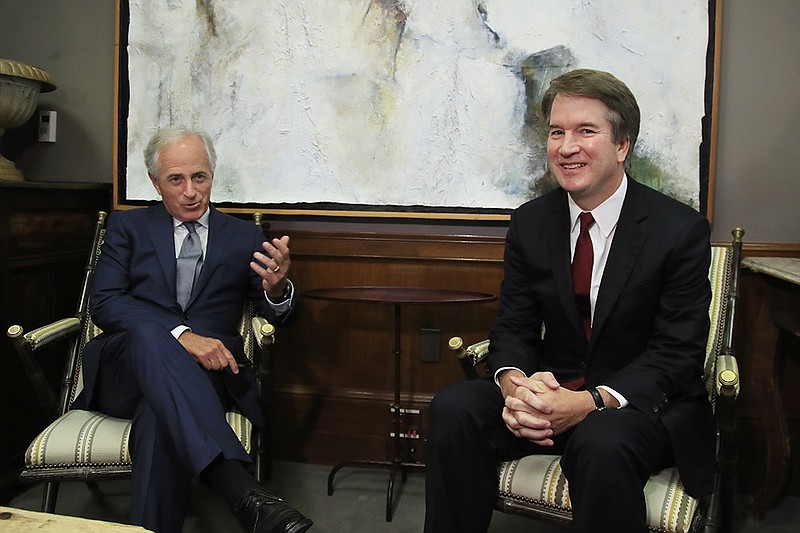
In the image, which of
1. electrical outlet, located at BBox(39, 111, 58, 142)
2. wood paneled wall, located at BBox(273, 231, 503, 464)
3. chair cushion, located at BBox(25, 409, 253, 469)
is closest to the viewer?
chair cushion, located at BBox(25, 409, 253, 469)

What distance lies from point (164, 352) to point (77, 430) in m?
0.34

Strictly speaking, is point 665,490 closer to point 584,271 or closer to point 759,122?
point 584,271

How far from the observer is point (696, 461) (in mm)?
1756

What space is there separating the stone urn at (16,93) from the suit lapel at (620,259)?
2.18 meters

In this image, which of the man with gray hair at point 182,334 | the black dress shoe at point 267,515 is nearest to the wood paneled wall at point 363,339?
the man with gray hair at point 182,334

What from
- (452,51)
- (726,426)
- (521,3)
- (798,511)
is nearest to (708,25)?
(521,3)

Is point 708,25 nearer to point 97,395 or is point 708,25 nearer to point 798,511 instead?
point 798,511

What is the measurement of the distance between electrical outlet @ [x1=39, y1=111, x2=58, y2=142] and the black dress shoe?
2093mm

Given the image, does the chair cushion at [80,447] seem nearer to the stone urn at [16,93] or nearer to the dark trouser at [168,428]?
the dark trouser at [168,428]

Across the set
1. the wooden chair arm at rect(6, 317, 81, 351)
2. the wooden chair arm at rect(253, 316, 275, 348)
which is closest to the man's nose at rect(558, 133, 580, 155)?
the wooden chair arm at rect(253, 316, 275, 348)

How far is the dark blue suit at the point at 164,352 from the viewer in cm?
196

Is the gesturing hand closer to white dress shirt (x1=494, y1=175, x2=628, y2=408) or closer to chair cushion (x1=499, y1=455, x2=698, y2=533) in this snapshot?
white dress shirt (x1=494, y1=175, x2=628, y2=408)

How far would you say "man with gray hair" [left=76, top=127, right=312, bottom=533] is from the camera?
1.95 m

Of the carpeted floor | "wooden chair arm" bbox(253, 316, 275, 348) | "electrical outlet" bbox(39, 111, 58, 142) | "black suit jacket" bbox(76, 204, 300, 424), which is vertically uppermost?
"electrical outlet" bbox(39, 111, 58, 142)
